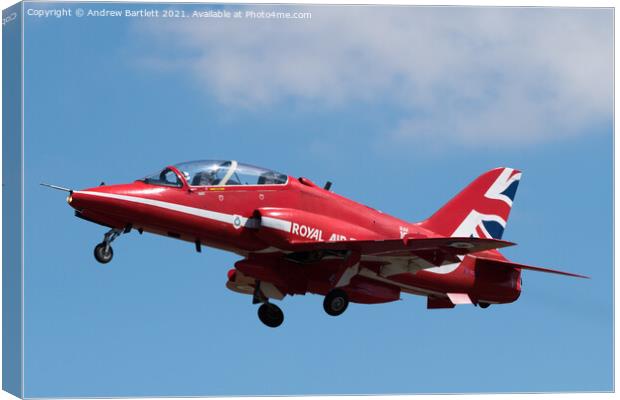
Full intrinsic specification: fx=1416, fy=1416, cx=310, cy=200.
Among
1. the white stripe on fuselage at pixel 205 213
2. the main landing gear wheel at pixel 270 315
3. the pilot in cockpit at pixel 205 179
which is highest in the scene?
the pilot in cockpit at pixel 205 179

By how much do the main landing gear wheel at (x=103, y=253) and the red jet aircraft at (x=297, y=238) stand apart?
0.02 m

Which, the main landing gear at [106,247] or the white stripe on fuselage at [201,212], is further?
the main landing gear at [106,247]

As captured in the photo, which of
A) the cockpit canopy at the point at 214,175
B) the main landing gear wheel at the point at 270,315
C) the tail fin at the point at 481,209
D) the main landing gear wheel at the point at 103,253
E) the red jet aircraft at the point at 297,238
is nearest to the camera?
A: the main landing gear wheel at the point at 103,253

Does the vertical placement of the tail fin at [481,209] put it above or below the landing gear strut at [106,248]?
above

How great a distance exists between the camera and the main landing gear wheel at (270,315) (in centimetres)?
3164

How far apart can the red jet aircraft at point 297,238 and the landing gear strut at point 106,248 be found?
2cm

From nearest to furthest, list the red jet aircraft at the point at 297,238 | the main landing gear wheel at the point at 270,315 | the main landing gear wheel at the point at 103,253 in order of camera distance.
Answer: the main landing gear wheel at the point at 103,253
the red jet aircraft at the point at 297,238
the main landing gear wheel at the point at 270,315

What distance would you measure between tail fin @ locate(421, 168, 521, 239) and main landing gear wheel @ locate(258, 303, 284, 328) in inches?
167

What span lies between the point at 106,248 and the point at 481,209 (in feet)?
33.9

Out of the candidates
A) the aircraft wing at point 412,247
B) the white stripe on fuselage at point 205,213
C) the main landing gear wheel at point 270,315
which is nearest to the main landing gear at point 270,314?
the main landing gear wheel at point 270,315

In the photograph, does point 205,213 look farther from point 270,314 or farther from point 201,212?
point 270,314

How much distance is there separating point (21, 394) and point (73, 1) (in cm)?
821

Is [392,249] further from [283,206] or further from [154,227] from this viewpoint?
[154,227]

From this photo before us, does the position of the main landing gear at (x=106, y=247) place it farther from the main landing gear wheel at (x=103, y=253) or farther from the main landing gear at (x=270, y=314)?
the main landing gear at (x=270, y=314)
